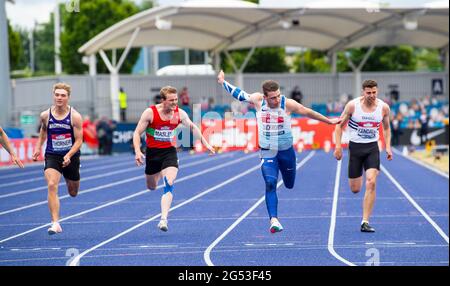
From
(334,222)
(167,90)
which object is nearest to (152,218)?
(334,222)

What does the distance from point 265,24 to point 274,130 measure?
18.5ft

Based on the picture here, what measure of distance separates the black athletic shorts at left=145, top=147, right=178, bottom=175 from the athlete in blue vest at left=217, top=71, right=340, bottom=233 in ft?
3.74

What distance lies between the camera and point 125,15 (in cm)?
4900

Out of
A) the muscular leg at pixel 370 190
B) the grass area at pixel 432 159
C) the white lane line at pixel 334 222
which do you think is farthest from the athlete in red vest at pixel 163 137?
the grass area at pixel 432 159

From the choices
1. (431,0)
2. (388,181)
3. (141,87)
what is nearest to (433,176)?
(388,181)

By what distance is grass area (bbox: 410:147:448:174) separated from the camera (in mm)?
38125

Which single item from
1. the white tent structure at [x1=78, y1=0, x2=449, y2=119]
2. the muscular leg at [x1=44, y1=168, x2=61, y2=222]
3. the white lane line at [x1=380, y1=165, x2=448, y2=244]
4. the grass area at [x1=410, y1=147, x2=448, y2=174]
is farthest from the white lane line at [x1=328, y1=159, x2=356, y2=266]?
the grass area at [x1=410, y1=147, x2=448, y2=174]

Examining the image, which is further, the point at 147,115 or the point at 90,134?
the point at 90,134

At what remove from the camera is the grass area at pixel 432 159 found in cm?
3812

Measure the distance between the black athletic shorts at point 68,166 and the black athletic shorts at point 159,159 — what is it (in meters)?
0.85

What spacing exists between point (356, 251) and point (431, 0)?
5.65 m

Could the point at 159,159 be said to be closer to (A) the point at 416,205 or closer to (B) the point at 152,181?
(B) the point at 152,181

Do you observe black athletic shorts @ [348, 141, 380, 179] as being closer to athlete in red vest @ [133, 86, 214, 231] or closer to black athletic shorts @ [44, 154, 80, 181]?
athlete in red vest @ [133, 86, 214, 231]

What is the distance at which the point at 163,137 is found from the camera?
10664 millimetres
